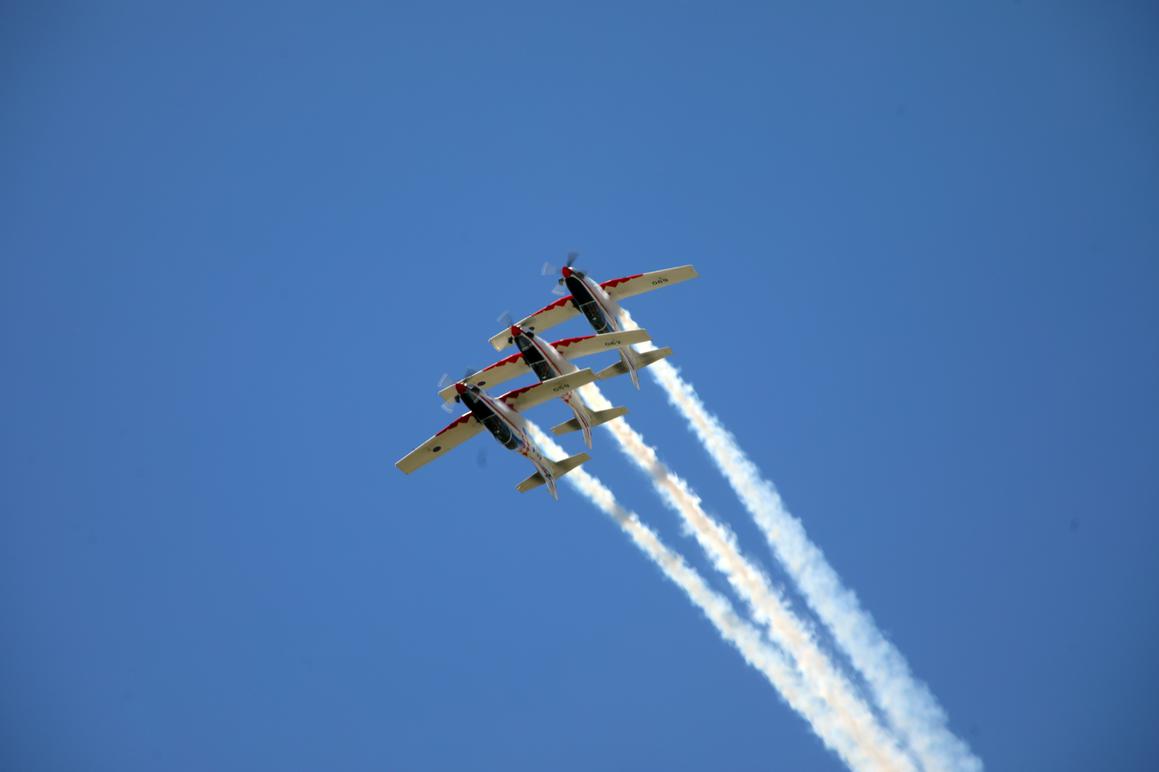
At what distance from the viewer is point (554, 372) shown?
5009 cm

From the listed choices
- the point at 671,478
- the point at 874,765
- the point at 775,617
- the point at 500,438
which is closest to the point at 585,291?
the point at 500,438

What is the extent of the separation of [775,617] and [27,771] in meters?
78.3

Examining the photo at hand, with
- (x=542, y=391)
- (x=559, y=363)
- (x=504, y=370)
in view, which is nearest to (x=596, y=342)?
(x=559, y=363)

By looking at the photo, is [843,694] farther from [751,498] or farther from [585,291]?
[585,291]

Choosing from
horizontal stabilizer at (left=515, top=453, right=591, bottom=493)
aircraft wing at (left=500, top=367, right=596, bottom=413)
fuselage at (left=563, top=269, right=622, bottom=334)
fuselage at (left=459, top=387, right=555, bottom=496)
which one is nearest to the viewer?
fuselage at (left=459, top=387, right=555, bottom=496)

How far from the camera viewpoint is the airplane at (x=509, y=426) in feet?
157

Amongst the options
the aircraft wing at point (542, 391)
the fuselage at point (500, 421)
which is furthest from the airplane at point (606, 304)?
the fuselage at point (500, 421)

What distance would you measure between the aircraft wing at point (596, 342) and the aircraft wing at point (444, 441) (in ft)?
13.8

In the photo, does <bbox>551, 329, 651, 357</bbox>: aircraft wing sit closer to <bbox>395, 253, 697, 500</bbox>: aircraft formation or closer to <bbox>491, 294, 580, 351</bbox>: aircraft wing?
<bbox>395, 253, 697, 500</bbox>: aircraft formation

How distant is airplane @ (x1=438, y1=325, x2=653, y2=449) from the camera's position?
49.3 m

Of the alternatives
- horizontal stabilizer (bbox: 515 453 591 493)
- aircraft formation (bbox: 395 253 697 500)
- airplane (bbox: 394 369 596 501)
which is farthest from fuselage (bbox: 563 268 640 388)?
horizontal stabilizer (bbox: 515 453 591 493)

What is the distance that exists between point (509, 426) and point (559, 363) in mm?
3239

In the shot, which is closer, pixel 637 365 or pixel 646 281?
pixel 646 281

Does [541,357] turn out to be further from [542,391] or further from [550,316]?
[550,316]
